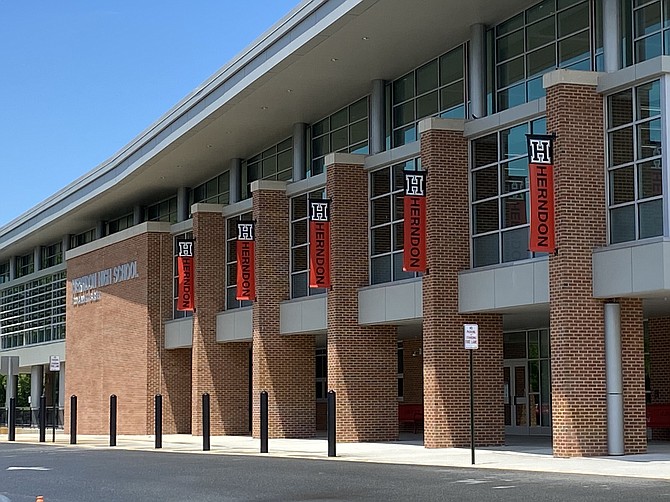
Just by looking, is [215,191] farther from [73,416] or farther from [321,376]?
[73,416]

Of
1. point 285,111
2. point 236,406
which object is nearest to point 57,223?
point 236,406

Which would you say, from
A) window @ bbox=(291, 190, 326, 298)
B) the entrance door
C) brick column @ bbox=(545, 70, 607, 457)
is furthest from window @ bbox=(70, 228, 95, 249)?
brick column @ bbox=(545, 70, 607, 457)

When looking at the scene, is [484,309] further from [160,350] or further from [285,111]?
[160,350]

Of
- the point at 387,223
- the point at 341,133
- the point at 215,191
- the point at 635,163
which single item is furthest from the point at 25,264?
the point at 635,163

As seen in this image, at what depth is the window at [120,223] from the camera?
55397mm

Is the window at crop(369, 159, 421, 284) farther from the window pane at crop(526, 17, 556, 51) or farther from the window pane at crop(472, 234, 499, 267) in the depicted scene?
the window pane at crop(526, 17, 556, 51)

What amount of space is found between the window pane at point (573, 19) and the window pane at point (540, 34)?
12.0 inches

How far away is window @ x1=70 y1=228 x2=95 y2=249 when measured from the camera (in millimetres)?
60994

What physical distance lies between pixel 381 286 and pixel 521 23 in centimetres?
806

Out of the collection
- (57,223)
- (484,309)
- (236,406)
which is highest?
(57,223)

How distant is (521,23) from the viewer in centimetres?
2944

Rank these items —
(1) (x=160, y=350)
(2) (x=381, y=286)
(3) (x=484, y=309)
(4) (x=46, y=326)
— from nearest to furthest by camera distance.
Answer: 1. (3) (x=484, y=309)
2. (2) (x=381, y=286)
3. (1) (x=160, y=350)
4. (4) (x=46, y=326)

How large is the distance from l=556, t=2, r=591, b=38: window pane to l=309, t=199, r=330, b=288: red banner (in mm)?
9421

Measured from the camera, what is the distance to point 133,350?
4838 cm
